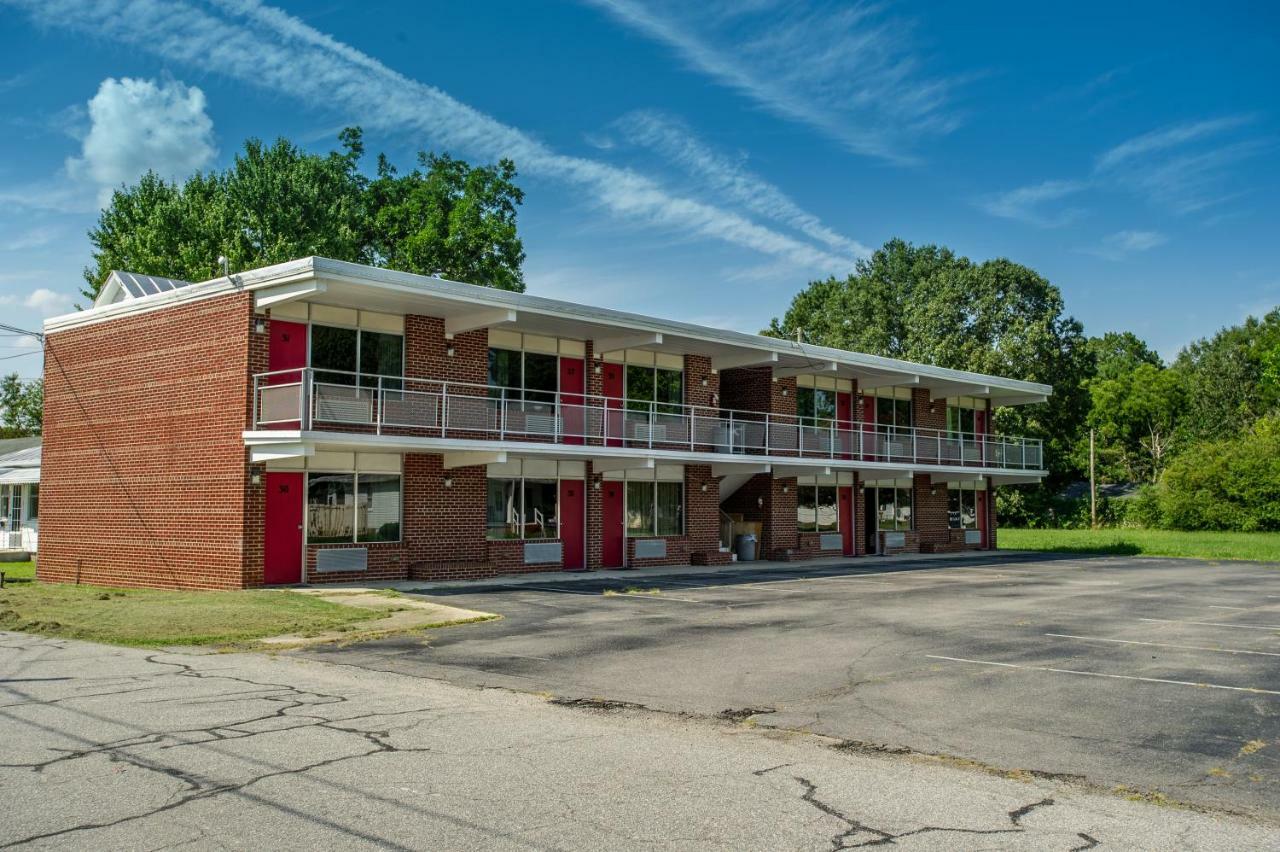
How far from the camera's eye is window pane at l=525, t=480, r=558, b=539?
26484 mm

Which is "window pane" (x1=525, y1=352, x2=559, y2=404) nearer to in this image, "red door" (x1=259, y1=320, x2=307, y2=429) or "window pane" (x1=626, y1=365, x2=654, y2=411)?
"window pane" (x1=626, y1=365, x2=654, y2=411)

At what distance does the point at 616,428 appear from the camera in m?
27.3

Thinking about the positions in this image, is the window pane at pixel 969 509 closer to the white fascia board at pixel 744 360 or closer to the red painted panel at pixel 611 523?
the white fascia board at pixel 744 360

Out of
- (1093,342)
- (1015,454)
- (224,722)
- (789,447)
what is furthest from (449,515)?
(1093,342)

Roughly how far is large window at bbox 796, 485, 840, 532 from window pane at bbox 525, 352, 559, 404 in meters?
10.3

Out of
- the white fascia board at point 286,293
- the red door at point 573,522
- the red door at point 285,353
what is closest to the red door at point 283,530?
the red door at point 285,353

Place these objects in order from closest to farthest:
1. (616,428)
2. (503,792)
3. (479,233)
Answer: (503,792) < (616,428) < (479,233)

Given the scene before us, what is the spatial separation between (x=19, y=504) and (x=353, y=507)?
25.0 metres

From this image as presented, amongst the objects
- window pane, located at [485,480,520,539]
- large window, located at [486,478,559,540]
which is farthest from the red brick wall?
large window, located at [486,478,559,540]

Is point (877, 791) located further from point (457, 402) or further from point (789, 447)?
point (789, 447)

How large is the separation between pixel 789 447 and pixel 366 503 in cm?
1408

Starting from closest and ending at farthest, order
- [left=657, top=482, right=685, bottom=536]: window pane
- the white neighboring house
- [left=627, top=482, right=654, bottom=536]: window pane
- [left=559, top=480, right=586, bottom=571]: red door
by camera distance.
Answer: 1. [left=559, top=480, right=586, bottom=571]: red door
2. [left=627, top=482, right=654, bottom=536]: window pane
3. [left=657, top=482, right=685, bottom=536]: window pane
4. the white neighboring house

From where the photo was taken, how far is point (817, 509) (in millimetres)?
35156

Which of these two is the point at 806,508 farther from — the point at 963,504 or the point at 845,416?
the point at 963,504
